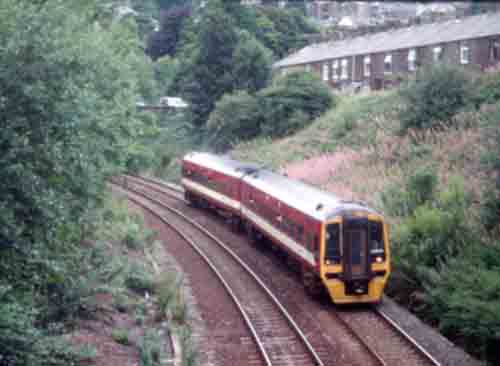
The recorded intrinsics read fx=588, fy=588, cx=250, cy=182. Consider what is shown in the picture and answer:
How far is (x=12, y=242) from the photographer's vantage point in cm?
857

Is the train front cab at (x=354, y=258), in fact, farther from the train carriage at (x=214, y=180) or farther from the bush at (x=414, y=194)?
the train carriage at (x=214, y=180)

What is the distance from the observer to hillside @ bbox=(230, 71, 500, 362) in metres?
11.4

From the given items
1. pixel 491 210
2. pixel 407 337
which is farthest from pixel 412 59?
pixel 407 337

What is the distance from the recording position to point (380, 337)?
11297 millimetres

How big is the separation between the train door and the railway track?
0.61 meters

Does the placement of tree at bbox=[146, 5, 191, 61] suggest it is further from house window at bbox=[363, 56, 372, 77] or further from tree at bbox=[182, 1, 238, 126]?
house window at bbox=[363, 56, 372, 77]

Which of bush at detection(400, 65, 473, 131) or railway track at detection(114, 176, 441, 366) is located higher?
bush at detection(400, 65, 473, 131)

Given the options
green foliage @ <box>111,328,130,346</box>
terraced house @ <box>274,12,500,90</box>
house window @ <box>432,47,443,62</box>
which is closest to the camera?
green foliage @ <box>111,328,130,346</box>

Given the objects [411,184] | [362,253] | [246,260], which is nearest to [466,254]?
[362,253]

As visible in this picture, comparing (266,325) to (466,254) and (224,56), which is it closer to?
(466,254)

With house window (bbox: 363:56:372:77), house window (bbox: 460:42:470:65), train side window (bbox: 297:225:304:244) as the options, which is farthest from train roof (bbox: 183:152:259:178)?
house window (bbox: 363:56:372:77)

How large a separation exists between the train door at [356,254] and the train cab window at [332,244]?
15 centimetres

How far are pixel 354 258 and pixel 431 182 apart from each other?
398cm

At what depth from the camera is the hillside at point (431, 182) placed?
447 inches
